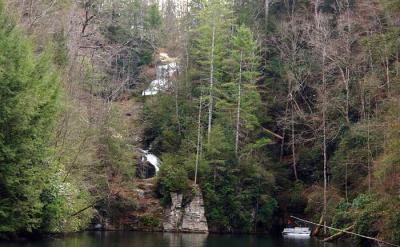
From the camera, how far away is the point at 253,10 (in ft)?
160

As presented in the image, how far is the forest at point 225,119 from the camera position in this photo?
73.7 ft

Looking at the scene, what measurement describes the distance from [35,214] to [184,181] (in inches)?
614

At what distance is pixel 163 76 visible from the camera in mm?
47000

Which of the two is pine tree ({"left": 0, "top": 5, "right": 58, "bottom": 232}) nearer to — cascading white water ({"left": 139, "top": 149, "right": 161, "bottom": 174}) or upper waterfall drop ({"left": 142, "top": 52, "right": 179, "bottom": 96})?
cascading white water ({"left": 139, "top": 149, "right": 161, "bottom": 174})

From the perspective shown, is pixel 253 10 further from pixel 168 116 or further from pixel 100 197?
pixel 100 197

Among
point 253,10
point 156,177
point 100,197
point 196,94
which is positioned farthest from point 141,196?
point 253,10

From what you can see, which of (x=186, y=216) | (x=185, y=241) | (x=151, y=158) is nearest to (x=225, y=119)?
(x=151, y=158)

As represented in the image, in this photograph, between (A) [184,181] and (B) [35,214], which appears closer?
(B) [35,214]

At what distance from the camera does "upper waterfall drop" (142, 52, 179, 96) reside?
4550 centimetres

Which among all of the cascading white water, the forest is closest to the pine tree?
the forest

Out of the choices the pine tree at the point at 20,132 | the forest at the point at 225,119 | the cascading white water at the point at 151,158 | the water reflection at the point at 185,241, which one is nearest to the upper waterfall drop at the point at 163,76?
the forest at the point at 225,119

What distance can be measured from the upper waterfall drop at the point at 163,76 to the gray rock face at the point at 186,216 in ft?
36.3

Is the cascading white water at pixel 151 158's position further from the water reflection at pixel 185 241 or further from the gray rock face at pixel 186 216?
the water reflection at pixel 185 241

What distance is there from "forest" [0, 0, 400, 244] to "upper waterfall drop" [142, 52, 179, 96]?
0.56 m
